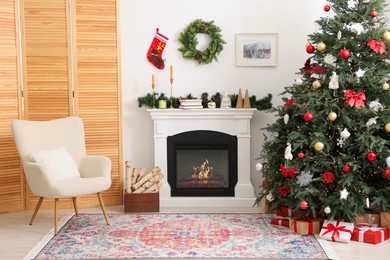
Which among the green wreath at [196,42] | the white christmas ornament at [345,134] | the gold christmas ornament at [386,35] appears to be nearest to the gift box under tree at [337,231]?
the white christmas ornament at [345,134]

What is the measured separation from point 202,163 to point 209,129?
1.28 ft

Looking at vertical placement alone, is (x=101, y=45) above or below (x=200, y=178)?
above

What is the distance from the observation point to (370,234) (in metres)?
4.55

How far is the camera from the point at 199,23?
6059 mm

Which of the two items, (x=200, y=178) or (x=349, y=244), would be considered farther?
(x=200, y=178)

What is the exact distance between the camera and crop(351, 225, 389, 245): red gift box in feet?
14.9

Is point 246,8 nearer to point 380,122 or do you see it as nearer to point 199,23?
point 199,23

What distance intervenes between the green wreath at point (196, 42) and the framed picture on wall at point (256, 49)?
219mm

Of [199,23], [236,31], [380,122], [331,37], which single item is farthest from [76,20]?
[380,122]

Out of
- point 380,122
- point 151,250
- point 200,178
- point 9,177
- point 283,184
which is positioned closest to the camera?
point 151,250

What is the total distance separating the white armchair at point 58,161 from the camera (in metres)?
4.88

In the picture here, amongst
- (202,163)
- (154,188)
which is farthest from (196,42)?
(154,188)

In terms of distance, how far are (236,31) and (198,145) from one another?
1.32 metres

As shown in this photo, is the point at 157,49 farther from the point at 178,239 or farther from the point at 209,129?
the point at 178,239
